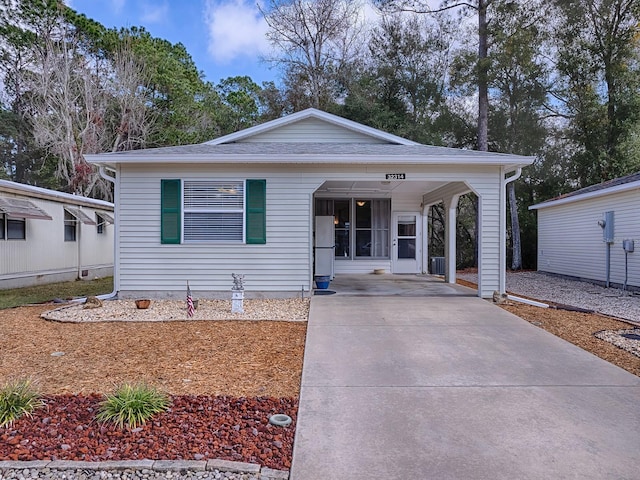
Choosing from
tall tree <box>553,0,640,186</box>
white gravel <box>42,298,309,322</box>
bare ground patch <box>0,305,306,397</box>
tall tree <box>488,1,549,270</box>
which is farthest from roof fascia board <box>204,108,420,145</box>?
tall tree <box>553,0,640,186</box>

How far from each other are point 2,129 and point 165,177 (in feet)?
68.0

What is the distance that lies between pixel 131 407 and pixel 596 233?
1389cm

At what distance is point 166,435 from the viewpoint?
2.92 meters

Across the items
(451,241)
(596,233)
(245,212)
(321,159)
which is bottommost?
(451,241)

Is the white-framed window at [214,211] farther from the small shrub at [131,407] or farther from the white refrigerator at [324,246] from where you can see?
the small shrub at [131,407]

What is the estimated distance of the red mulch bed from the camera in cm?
268

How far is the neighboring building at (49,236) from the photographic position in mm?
10734

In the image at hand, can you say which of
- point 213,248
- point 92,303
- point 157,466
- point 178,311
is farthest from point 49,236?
point 157,466

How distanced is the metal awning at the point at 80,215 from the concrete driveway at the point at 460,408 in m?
10.8

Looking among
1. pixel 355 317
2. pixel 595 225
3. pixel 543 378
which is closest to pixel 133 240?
pixel 355 317

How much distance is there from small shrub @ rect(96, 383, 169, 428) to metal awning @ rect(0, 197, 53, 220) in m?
8.98

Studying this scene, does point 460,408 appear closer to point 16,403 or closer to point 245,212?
point 16,403

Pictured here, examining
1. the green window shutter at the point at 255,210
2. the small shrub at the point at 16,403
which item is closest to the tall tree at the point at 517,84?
the green window shutter at the point at 255,210

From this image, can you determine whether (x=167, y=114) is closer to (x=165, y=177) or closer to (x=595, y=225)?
(x=165, y=177)
